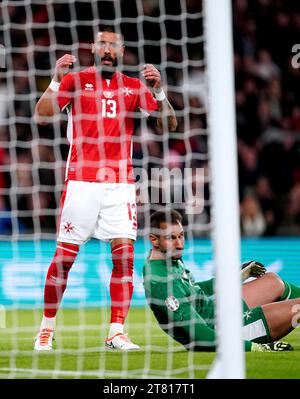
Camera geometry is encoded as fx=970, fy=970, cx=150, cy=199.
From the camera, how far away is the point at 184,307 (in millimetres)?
5414

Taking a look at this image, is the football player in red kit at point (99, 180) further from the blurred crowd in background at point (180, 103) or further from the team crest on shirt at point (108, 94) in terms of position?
the blurred crowd in background at point (180, 103)

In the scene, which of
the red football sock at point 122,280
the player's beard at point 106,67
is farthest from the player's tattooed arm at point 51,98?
the red football sock at point 122,280

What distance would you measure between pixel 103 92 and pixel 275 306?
1600 millimetres

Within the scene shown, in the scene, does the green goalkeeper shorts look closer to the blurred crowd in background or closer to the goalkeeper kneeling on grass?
the goalkeeper kneeling on grass

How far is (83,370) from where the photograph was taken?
5.04 meters

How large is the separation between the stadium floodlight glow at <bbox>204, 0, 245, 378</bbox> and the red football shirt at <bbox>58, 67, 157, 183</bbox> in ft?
4.52

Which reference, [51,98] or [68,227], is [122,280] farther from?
[51,98]

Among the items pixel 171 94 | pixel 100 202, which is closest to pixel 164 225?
pixel 100 202

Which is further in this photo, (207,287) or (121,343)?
(207,287)

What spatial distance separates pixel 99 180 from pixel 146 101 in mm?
573

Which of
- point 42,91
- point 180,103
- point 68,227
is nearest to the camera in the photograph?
point 68,227

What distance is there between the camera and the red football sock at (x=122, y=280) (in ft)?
18.3

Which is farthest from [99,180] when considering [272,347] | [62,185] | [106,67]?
[62,185]
